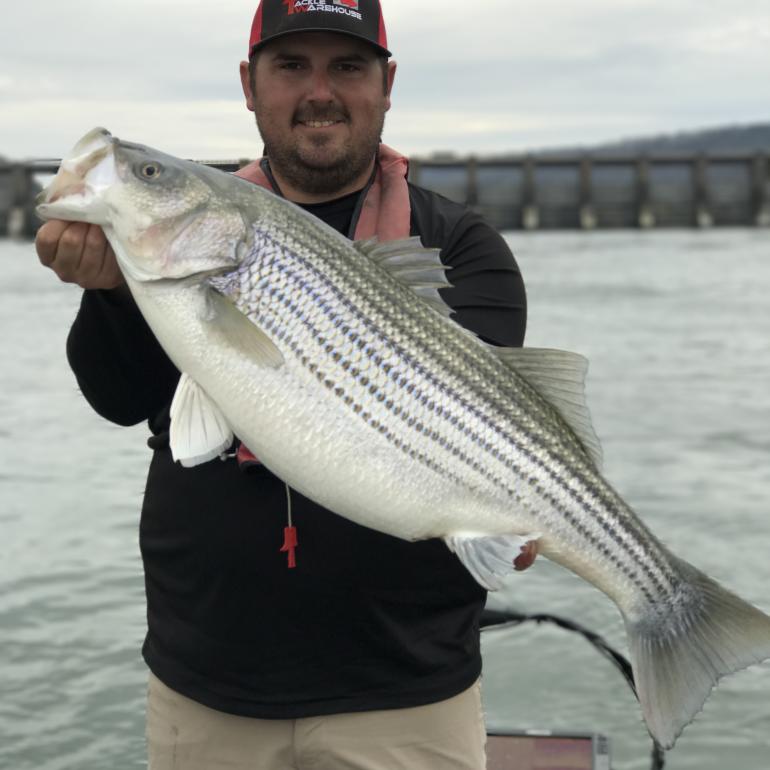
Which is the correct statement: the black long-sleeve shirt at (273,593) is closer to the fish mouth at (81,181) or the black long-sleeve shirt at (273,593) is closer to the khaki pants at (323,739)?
the khaki pants at (323,739)

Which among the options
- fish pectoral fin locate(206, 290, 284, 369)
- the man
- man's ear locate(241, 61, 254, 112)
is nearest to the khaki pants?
the man

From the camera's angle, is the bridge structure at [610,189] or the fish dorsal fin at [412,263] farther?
the bridge structure at [610,189]

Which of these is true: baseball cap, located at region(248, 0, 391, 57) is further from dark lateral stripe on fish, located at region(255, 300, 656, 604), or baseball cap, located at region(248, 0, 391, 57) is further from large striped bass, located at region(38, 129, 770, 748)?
dark lateral stripe on fish, located at region(255, 300, 656, 604)

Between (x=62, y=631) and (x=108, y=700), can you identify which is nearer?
(x=108, y=700)

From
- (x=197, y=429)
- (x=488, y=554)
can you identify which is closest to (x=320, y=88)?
(x=197, y=429)

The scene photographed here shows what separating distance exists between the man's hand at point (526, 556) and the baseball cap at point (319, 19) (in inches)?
64.9

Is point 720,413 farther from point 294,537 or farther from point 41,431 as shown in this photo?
point 294,537

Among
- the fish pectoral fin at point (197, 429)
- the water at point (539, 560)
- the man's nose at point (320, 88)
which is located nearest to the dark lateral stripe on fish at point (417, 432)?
the fish pectoral fin at point (197, 429)

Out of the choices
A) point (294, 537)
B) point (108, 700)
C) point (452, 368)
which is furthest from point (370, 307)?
point (108, 700)

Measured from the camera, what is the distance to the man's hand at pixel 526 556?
10.3ft

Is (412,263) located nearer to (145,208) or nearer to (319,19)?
(145,208)

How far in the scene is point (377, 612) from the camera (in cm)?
332

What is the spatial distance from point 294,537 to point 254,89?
58.0 inches

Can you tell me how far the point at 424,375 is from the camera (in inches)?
122
